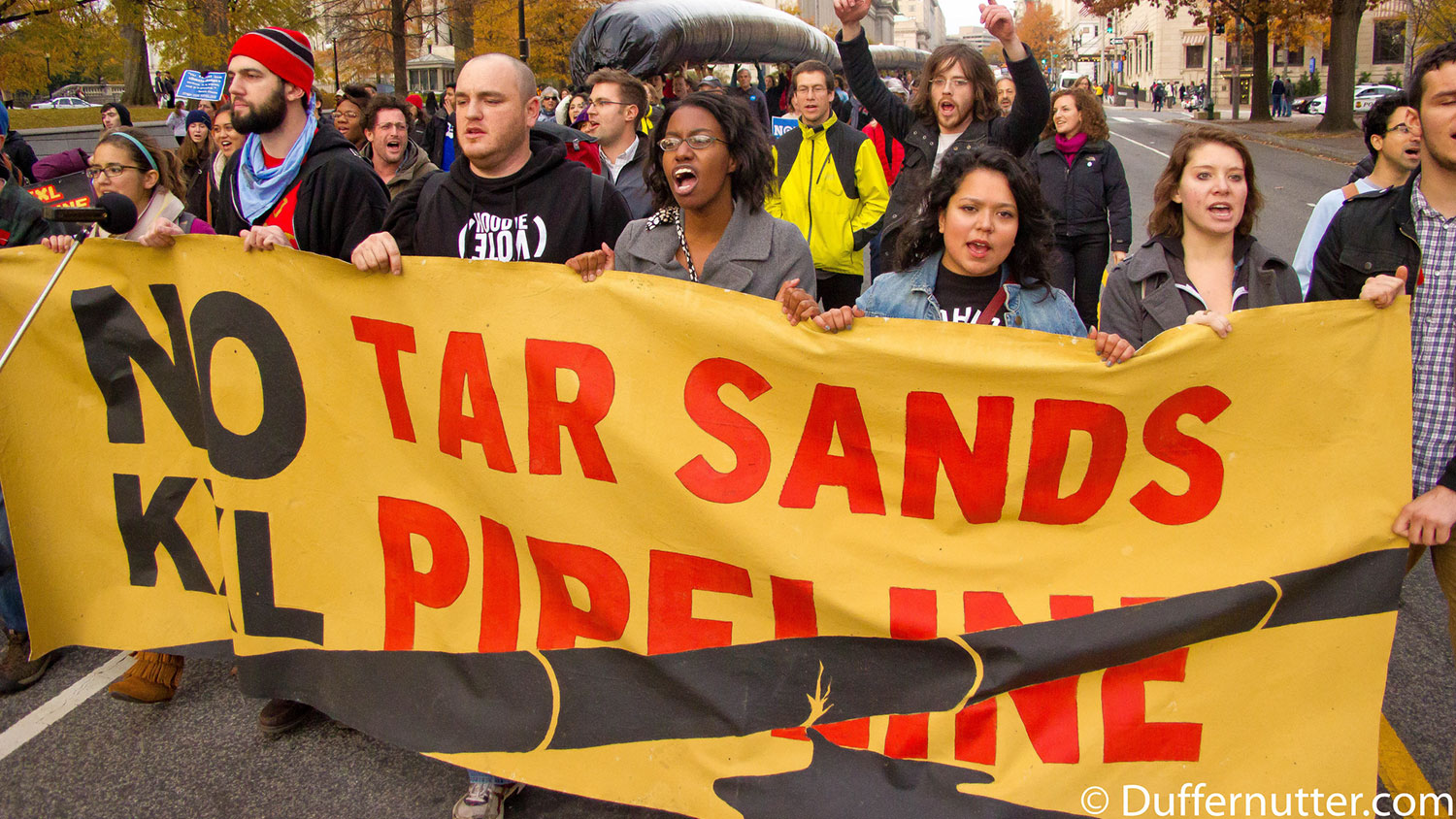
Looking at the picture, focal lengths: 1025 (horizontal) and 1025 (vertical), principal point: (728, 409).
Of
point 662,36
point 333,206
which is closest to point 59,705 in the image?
point 333,206

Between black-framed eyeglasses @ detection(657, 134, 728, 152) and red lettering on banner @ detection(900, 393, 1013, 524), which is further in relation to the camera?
black-framed eyeglasses @ detection(657, 134, 728, 152)

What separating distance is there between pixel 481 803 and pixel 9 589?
87.8 inches

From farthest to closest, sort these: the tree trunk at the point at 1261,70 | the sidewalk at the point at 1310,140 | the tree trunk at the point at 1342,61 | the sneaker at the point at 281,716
Result: 1. the tree trunk at the point at 1261,70
2. the tree trunk at the point at 1342,61
3. the sidewalk at the point at 1310,140
4. the sneaker at the point at 281,716

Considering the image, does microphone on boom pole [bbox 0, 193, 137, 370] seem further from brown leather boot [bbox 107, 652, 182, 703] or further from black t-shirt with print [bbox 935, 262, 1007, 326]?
black t-shirt with print [bbox 935, 262, 1007, 326]

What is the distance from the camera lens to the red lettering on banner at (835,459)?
271 centimetres

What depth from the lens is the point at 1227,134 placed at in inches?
121

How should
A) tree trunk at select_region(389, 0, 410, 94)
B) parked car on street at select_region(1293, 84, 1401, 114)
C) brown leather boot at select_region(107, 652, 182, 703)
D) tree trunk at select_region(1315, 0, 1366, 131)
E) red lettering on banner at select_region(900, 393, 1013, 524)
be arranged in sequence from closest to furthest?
red lettering on banner at select_region(900, 393, 1013, 524) < brown leather boot at select_region(107, 652, 182, 703) < tree trunk at select_region(389, 0, 410, 94) < tree trunk at select_region(1315, 0, 1366, 131) < parked car on street at select_region(1293, 84, 1401, 114)

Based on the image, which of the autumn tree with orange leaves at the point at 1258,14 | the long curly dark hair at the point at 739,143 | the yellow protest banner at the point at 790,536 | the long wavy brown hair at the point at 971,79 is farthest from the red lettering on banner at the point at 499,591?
the autumn tree with orange leaves at the point at 1258,14

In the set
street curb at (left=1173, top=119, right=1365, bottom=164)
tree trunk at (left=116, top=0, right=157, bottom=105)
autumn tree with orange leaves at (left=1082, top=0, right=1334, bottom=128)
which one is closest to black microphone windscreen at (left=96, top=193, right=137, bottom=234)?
street curb at (left=1173, top=119, right=1365, bottom=164)

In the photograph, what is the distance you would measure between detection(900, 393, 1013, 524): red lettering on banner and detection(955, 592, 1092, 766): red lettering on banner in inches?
10.3

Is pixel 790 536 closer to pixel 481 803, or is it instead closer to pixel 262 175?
pixel 481 803

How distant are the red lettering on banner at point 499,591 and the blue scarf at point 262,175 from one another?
160 centimetres

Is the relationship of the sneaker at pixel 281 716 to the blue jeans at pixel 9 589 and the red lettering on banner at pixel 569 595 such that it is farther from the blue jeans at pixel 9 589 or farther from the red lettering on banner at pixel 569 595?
the blue jeans at pixel 9 589

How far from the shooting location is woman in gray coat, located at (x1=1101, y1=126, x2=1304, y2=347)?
2881mm
